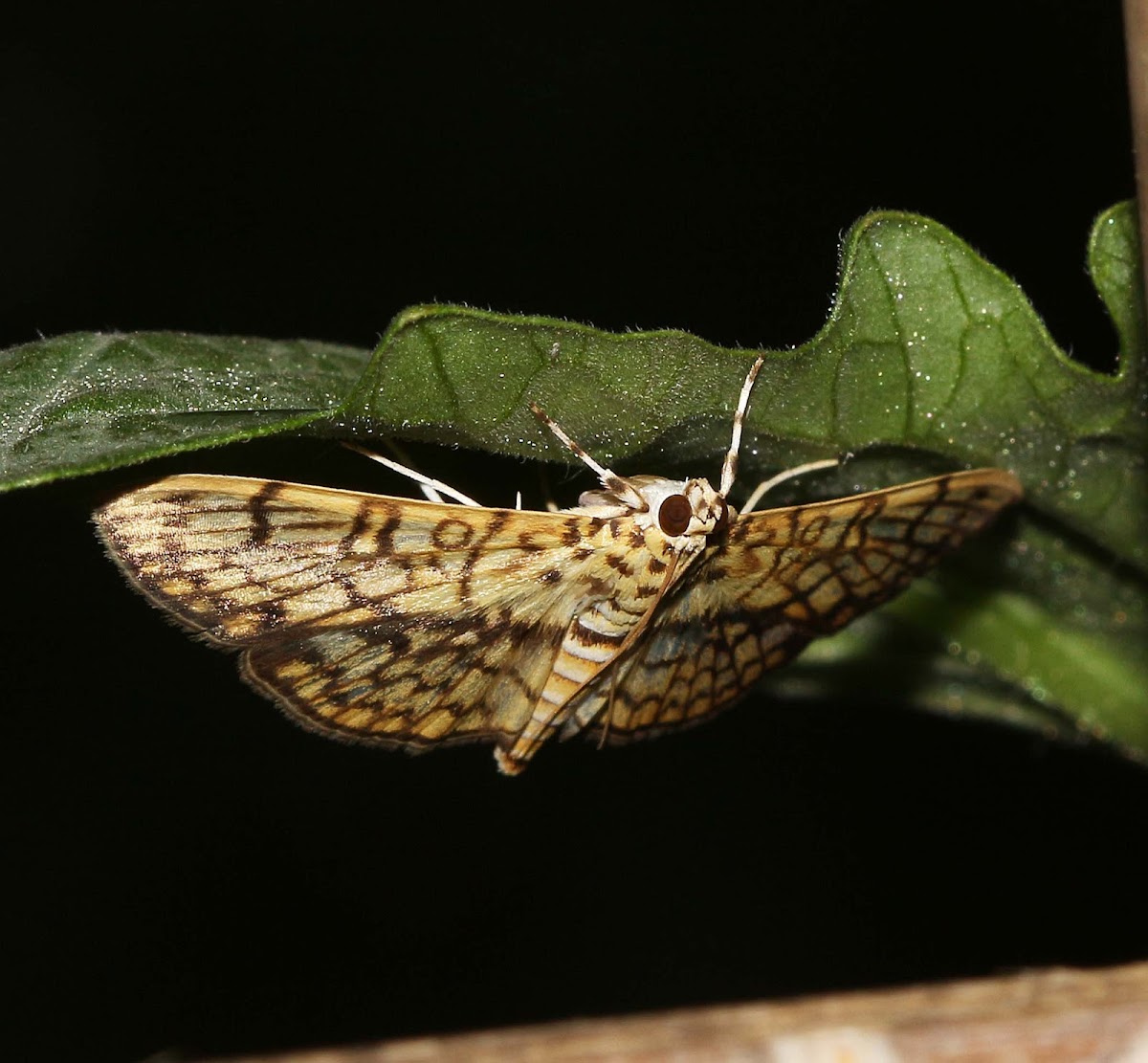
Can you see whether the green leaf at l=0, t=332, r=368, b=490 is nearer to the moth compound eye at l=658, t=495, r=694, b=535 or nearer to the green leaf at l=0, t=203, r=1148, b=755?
the green leaf at l=0, t=203, r=1148, b=755

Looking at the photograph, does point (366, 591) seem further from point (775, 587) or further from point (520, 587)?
point (775, 587)

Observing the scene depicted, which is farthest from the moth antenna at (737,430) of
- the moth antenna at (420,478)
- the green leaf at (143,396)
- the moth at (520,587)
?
the green leaf at (143,396)

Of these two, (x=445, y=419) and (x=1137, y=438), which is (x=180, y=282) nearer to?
(x=445, y=419)

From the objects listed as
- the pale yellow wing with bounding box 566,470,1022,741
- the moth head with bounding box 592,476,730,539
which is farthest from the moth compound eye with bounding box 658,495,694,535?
the pale yellow wing with bounding box 566,470,1022,741

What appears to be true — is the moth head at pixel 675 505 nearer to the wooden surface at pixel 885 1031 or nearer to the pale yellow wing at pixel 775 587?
the pale yellow wing at pixel 775 587

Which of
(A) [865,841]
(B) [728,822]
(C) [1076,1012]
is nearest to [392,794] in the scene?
(B) [728,822]
